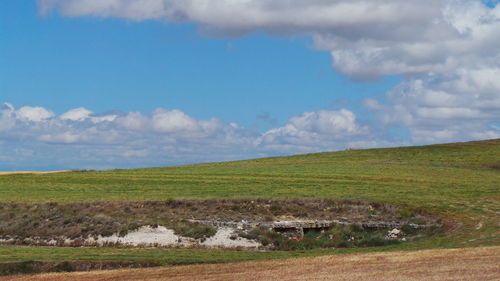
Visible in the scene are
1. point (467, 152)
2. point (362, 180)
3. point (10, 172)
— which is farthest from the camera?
point (467, 152)

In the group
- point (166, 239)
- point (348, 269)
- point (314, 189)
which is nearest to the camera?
point (348, 269)

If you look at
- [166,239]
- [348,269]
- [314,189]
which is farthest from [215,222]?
[348,269]

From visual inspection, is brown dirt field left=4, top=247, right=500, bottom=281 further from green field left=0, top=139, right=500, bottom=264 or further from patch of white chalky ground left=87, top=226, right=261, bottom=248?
patch of white chalky ground left=87, top=226, right=261, bottom=248

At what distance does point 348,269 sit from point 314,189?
25.4m

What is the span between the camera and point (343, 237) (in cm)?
3512

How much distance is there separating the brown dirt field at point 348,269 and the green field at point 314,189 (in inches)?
111

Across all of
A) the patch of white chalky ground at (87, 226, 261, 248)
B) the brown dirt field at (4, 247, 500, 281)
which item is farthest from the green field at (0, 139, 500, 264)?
the patch of white chalky ground at (87, 226, 261, 248)

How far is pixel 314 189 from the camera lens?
4712cm

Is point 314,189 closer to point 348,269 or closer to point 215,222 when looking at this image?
point 215,222

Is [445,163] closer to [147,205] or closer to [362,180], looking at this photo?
[362,180]

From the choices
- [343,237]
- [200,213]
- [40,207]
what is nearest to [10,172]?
[40,207]

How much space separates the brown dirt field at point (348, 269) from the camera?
66.7ft

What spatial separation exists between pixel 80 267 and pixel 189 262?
4.02 meters

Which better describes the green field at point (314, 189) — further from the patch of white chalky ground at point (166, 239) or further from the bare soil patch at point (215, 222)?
the patch of white chalky ground at point (166, 239)
